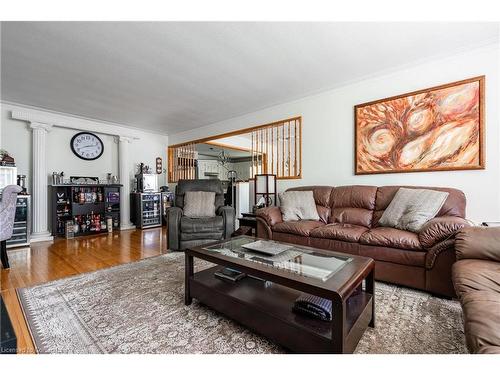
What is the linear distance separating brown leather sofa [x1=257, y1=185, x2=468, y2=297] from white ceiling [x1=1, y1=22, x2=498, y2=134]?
4.79 feet

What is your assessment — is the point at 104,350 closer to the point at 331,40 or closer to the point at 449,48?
the point at 331,40

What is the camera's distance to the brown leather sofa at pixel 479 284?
82 centimetres

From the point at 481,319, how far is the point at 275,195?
3014 mm

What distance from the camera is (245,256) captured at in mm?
1554

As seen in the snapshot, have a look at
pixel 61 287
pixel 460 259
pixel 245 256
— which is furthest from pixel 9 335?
pixel 460 259

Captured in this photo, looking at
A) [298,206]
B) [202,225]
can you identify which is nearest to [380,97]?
[298,206]

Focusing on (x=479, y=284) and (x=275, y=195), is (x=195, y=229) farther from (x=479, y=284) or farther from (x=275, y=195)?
(x=479, y=284)

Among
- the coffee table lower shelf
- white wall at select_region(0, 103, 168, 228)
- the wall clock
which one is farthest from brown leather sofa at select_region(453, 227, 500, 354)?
the wall clock

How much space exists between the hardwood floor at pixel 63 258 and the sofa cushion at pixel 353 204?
7.76 ft

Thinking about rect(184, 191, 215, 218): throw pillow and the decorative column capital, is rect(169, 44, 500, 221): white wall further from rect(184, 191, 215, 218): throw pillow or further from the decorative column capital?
the decorative column capital

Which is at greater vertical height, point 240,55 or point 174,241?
point 240,55

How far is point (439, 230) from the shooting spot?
5.97ft

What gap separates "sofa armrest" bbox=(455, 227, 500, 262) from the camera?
1453mm

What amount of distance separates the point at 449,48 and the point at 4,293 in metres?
4.70
